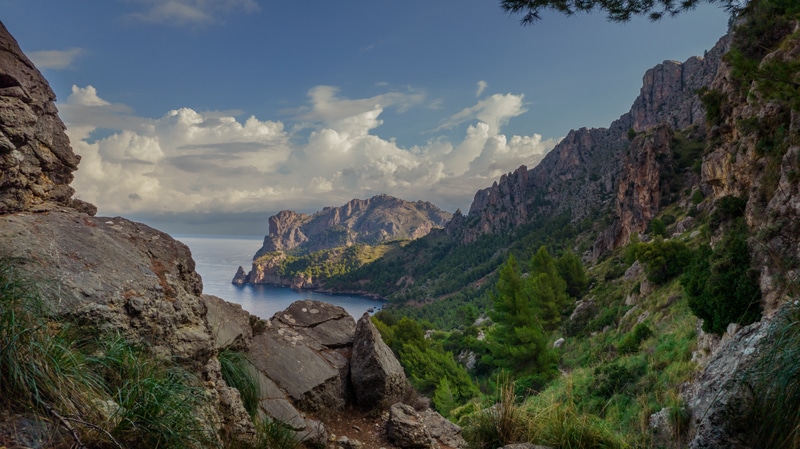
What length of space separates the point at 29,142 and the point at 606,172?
4914 inches

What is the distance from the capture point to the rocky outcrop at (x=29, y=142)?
14.3ft

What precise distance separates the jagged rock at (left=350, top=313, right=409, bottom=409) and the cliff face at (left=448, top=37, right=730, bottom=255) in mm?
61550

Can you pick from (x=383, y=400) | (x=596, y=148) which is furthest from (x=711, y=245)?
(x=596, y=148)

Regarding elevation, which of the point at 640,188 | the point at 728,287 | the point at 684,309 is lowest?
the point at 684,309

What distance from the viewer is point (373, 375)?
716cm

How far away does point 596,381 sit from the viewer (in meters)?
14.0

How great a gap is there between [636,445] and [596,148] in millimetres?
153759

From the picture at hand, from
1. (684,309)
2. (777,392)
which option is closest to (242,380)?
(777,392)

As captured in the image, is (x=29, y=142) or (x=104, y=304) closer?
(x=104, y=304)

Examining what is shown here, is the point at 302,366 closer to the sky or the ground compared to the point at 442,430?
closer to the sky

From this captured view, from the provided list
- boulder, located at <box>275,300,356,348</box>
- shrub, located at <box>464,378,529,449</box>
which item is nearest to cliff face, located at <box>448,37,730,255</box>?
boulder, located at <box>275,300,356,348</box>

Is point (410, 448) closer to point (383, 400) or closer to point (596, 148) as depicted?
point (383, 400)

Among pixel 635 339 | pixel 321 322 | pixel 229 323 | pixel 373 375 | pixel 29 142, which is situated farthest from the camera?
pixel 635 339

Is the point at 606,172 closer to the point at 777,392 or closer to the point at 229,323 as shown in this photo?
the point at 229,323
